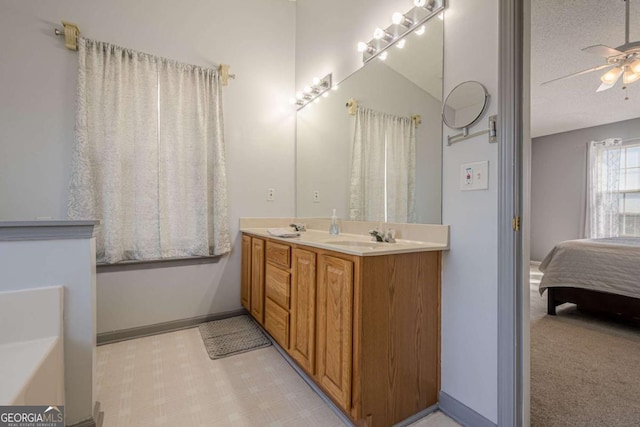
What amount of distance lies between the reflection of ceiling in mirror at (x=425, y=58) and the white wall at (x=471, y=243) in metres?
0.05

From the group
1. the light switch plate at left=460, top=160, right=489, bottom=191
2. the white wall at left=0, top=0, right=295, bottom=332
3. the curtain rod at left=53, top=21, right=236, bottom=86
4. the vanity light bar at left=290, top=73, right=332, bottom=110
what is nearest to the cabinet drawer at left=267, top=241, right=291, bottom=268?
the white wall at left=0, top=0, right=295, bottom=332

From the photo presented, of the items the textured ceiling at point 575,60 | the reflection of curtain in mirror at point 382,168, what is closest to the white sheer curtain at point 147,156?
the reflection of curtain in mirror at point 382,168

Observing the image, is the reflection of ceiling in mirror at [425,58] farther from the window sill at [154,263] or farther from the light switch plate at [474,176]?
the window sill at [154,263]

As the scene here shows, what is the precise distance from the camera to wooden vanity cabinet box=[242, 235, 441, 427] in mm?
1199

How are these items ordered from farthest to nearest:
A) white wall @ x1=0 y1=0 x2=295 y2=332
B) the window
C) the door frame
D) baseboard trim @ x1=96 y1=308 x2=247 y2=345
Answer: the window < baseboard trim @ x1=96 y1=308 x2=247 y2=345 < white wall @ x1=0 y1=0 x2=295 y2=332 < the door frame

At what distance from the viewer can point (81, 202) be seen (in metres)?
1.96

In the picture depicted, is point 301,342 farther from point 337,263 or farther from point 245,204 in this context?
point 245,204

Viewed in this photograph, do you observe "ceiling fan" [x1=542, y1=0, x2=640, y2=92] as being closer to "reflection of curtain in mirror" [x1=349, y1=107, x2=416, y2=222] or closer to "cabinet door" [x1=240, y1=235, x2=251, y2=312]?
"reflection of curtain in mirror" [x1=349, y1=107, x2=416, y2=222]

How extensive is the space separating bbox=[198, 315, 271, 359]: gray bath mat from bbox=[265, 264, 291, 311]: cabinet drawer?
0.42 meters

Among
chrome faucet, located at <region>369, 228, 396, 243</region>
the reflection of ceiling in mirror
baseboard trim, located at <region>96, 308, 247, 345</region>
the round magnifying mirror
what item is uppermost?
the reflection of ceiling in mirror

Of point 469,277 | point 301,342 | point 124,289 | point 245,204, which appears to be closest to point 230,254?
point 245,204

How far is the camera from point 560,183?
5.28 meters

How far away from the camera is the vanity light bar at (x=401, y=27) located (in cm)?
149

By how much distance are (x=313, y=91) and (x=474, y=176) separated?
5.98 feet
